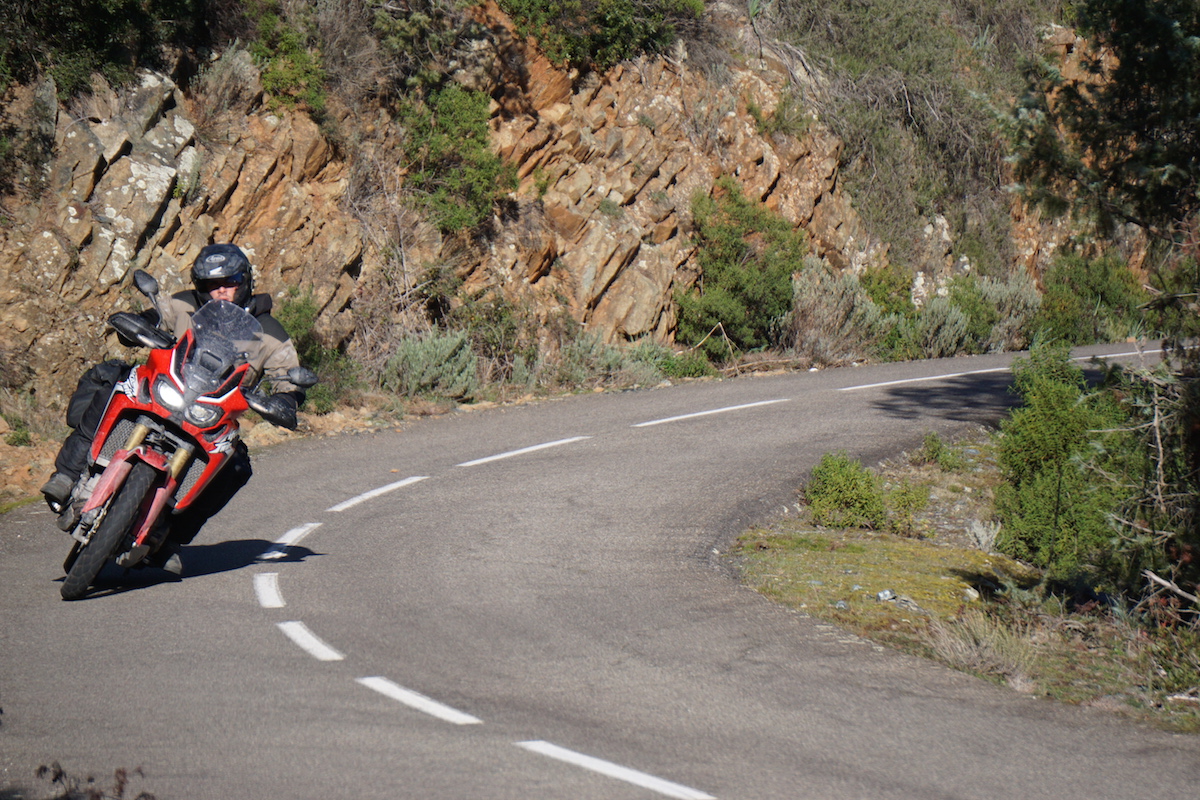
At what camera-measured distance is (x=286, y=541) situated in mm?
8227

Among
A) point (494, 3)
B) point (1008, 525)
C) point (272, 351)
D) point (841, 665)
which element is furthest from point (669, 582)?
point (494, 3)

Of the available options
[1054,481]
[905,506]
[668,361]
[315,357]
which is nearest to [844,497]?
[905,506]

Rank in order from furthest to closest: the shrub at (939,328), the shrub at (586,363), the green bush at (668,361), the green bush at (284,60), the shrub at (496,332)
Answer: the shrub at (939,328) → the green bush at (668,361) → the shrub at (586,363) → the shrub at (496,332) → the green bush at (284,60)

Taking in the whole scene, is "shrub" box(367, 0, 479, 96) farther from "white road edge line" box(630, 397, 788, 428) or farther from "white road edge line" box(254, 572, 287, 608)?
"white road edge line" box(254, 572, 287, 608)

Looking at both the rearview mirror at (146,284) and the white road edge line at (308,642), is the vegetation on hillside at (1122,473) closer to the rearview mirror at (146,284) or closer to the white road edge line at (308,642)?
the white road edge line at (308,642)

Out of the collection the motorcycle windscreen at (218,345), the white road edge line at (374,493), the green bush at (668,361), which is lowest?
the white road edge line at (374,493)

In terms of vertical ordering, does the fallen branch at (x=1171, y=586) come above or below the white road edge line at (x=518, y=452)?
below

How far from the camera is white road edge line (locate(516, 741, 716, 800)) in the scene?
4.04m

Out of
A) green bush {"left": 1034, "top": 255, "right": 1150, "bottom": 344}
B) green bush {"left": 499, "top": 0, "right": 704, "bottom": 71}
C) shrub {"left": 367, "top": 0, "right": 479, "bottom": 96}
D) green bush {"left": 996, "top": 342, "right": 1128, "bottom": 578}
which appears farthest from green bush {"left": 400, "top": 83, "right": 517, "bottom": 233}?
green bush {"left": 1034, "top": 255, "right": 1150, "bottom": 344}

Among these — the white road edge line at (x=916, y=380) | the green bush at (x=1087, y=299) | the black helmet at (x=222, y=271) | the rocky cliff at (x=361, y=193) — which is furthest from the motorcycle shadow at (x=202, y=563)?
the green bush at (x=1087, y=299)

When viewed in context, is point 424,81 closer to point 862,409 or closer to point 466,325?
point 466,325

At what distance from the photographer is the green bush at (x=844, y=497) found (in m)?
9.97

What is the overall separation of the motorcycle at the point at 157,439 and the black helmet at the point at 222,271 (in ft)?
0.84

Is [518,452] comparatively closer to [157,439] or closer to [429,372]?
[429,372]
